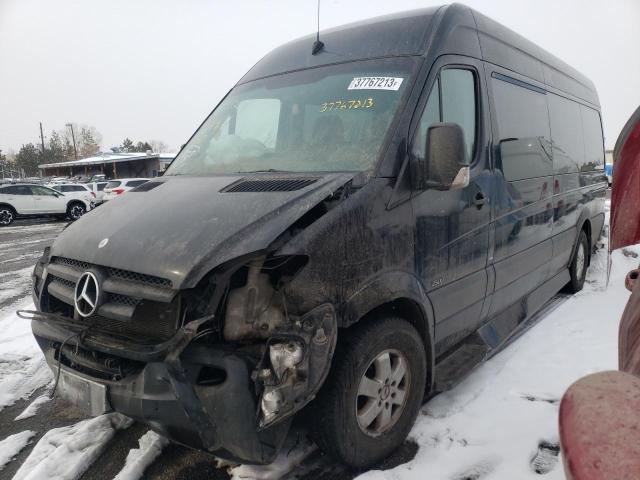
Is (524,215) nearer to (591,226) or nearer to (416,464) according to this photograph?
(416,464)

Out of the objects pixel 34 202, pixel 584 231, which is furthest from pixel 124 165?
pixel 584 231

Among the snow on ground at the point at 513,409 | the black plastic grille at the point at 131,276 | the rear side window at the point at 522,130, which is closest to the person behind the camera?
the black plastic grille at the point at 131,276

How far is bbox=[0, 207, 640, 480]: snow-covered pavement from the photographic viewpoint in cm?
256

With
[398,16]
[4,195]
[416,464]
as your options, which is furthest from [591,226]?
[4,195]

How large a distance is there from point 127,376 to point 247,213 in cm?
94

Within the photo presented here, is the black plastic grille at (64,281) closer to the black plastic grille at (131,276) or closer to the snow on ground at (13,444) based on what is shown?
the black plastic grille at (131,276)

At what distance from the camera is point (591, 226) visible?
6.44 metres

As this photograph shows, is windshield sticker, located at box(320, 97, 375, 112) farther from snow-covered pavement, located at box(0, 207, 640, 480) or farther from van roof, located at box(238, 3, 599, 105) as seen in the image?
snow-covered pavement, located at box(0, 207, 640, 480)

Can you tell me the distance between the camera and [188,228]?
234cm

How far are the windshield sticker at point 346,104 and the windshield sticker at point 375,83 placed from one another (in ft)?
0.33

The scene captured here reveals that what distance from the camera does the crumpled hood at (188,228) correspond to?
2.13 meters

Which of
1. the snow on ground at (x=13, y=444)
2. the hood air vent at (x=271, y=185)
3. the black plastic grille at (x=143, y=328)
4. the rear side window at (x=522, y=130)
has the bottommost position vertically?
the snow on ground at (x=13, y=444)

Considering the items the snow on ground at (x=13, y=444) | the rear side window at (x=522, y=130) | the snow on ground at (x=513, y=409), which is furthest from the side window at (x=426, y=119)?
the snow on ground at (x=13, y=444)

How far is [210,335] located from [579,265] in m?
5.40
